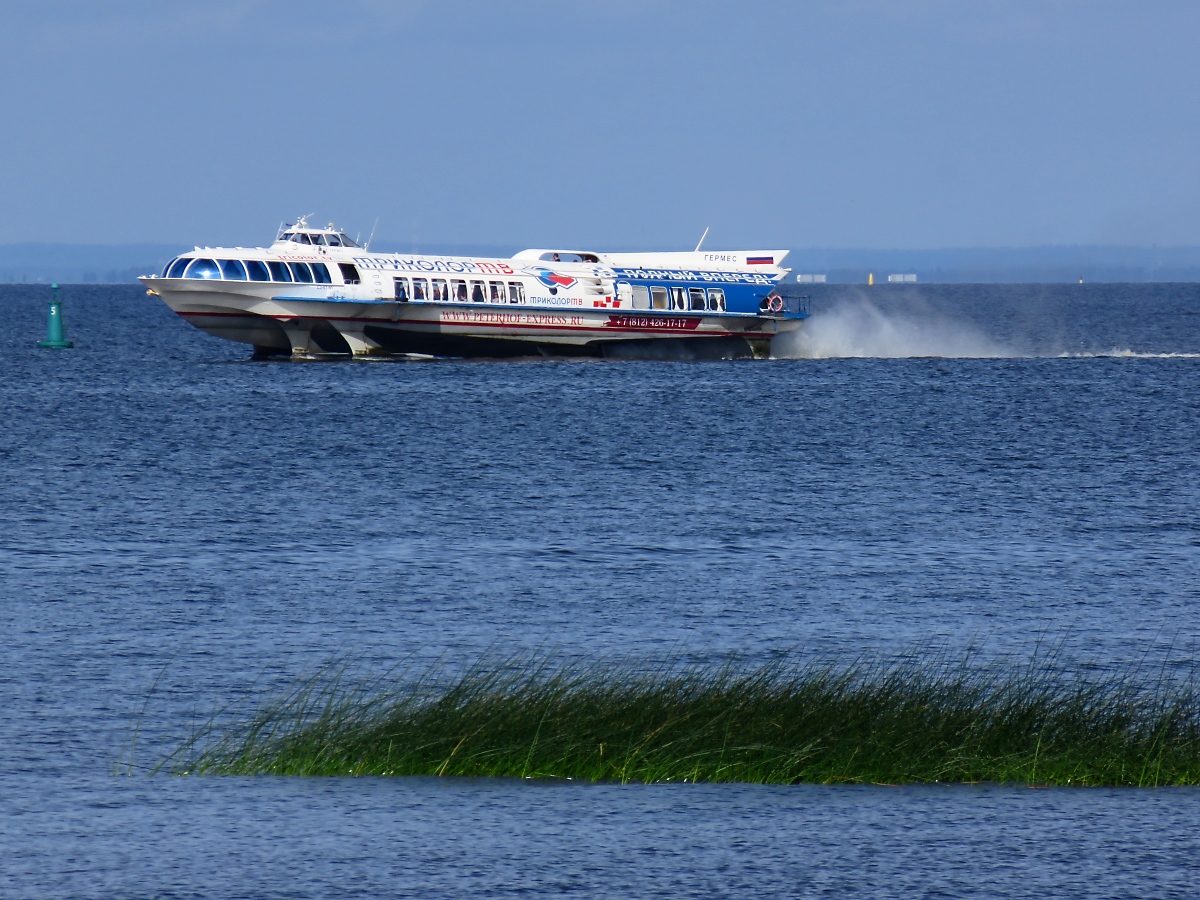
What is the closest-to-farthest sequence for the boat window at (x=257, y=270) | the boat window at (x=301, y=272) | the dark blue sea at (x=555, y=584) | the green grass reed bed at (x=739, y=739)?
the dark blue sea at (x=555, y=584) → the green grass reed bed at (x=739, y=739) → the boat window at (x=257, y=270) → the boat window at (x=301, y=272)

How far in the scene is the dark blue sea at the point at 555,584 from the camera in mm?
13383

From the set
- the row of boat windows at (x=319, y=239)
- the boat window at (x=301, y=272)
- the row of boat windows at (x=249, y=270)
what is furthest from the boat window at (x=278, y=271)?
the row of boat windows at (x=319, y=239)

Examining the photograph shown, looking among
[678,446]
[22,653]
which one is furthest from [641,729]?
[678,446]

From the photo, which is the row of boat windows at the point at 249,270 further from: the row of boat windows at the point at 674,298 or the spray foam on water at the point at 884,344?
the spray foam on water at the point at 884,344

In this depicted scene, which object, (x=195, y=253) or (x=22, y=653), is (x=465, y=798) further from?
(x=195, y=253)

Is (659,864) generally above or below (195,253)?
below

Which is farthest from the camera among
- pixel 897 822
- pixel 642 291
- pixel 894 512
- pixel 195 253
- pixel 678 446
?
pixel 642 291

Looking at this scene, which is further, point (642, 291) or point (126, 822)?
point (642, 291)

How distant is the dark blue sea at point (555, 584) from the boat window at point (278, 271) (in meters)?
4.89

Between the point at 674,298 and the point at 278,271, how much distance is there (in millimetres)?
19191

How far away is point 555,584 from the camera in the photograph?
96.8 feet

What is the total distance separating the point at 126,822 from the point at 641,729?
502 cm

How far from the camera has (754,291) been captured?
80375 mm

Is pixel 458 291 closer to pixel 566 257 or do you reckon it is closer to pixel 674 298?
pixel 566 257
